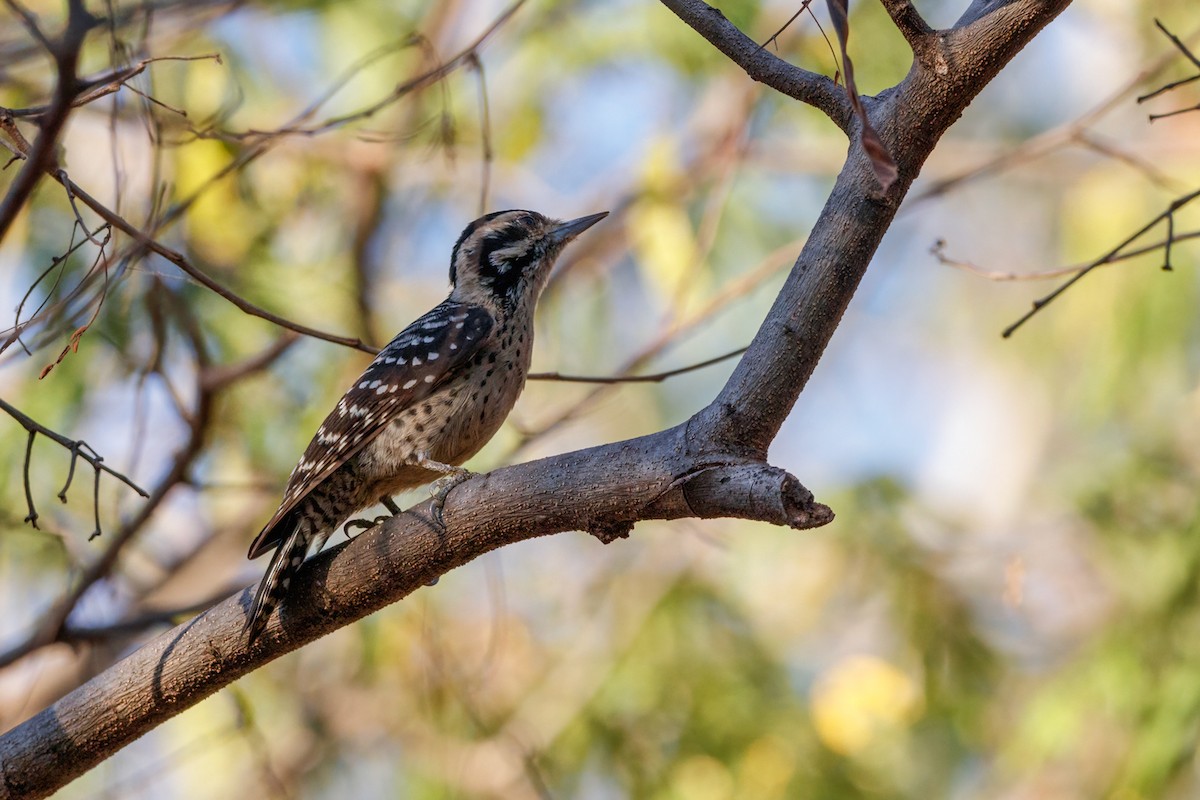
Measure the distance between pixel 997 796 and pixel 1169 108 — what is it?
3843mm

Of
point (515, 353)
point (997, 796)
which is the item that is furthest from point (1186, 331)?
point (515, 353)

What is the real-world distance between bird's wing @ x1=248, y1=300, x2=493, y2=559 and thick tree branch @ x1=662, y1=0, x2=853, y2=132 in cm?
165

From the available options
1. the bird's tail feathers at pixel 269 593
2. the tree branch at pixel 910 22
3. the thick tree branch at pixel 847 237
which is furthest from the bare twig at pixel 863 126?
the bird's tail feathers at pixel 269 593

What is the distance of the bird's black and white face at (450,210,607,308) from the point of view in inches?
181

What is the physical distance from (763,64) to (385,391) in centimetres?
183

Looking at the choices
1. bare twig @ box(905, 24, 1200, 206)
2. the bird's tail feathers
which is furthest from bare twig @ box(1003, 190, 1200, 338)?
the bird's tail feathers

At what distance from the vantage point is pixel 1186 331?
6297 millimetres

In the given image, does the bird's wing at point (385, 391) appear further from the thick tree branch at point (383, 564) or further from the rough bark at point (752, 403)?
the rough bark at point (752, 403)

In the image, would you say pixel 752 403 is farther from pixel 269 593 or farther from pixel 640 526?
pixel 640 526

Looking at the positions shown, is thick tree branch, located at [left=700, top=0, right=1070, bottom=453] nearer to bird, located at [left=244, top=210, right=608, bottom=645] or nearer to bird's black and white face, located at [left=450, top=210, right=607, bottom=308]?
bird, located at [left=244, top=210, right=608, bottom=645]

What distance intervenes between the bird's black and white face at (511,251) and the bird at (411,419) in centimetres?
17

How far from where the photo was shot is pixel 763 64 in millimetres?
2654

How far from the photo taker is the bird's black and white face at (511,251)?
459 centimetres

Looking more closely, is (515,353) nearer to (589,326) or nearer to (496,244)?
(496,244)
